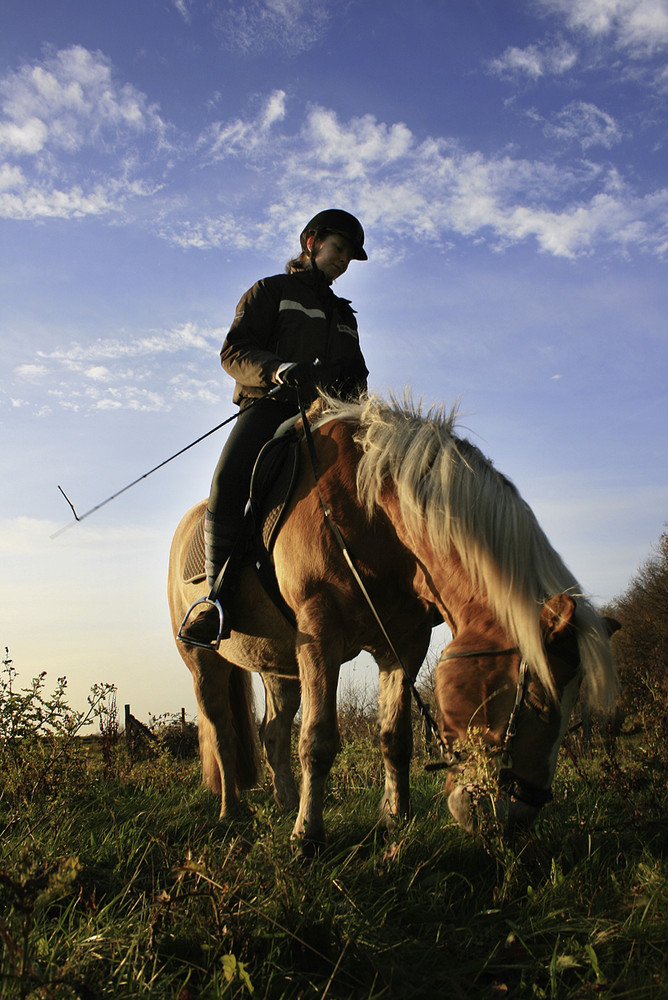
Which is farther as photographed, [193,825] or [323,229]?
[323,229]

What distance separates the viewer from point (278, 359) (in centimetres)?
431

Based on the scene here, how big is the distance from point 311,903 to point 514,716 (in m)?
1.03

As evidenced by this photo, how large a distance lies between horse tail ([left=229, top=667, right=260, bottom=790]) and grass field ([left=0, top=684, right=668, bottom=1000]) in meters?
1.82

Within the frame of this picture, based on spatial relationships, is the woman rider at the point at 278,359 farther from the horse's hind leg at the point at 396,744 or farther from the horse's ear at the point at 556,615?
the horse's ear at the point at 556,615

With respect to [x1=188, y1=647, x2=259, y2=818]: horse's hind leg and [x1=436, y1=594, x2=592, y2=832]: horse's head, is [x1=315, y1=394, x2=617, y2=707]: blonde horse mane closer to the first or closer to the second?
[x1=436, y1=594, x2=592, y2=832]: horse's head

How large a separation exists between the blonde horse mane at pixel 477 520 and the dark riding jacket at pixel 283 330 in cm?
92

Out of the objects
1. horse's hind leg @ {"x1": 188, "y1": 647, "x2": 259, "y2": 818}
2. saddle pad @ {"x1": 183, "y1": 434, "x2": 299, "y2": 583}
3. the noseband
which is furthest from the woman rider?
the noseband

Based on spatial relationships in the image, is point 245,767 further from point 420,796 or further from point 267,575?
point 267,575

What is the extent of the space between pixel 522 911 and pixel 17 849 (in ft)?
6.65

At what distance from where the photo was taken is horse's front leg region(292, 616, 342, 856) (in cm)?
323

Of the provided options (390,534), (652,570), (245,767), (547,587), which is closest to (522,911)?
(547,587)

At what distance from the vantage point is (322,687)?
3.36 metres

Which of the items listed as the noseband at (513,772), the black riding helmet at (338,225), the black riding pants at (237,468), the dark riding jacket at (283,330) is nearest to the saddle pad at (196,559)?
the black riding pants at (237,468)

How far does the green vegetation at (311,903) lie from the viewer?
6.26ft
